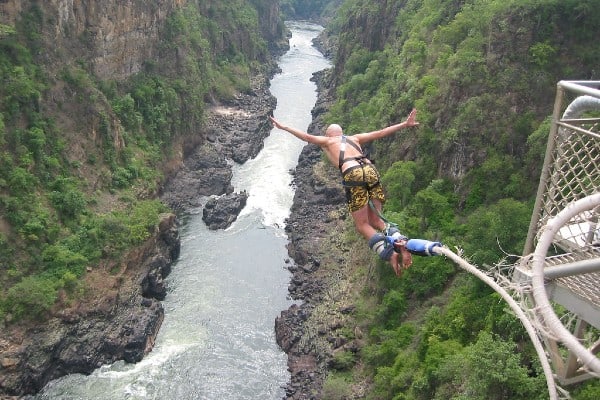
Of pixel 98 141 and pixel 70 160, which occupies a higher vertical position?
pixel 70 160

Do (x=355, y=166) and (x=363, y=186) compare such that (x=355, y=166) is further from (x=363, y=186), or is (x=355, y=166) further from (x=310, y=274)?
(x=310, y=274)

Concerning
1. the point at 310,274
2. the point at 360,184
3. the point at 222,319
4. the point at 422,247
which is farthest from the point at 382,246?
the point at 310,274

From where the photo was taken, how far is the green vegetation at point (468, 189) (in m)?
16.3

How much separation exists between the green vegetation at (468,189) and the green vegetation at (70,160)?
11481 mm

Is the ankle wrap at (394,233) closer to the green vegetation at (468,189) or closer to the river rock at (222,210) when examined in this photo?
the green vegetation at (468,189)

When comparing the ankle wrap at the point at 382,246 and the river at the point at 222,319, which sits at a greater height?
the ankle wrap at the point at 382,246

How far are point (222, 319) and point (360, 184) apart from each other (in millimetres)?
20388

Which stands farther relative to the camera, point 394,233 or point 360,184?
point 360,184

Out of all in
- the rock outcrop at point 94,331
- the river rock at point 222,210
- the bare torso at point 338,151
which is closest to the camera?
the bare torso at point 338,151

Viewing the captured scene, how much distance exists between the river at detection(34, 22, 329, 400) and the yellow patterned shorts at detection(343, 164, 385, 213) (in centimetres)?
1693

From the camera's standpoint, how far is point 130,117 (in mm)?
36281

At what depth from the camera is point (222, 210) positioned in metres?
34.2

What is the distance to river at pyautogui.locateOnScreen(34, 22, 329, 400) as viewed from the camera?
22.2 m

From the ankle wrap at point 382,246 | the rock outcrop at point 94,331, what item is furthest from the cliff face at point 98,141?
the ankle wrap at point 382,246
